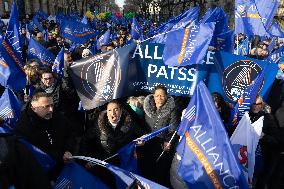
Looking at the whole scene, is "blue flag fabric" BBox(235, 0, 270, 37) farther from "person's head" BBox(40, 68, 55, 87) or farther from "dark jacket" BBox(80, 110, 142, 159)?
"dark jacket" BBox(80, 110, 142, 159)

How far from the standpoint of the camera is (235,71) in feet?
17.5

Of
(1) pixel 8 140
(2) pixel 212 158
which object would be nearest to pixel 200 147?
(2) pixel 212 158

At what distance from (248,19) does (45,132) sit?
5879 millimetres

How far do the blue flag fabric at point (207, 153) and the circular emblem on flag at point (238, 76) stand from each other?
7.09 ft

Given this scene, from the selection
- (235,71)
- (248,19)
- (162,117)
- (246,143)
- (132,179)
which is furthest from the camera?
(248,19)

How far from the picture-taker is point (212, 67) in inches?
213

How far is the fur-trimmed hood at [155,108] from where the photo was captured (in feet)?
15.0

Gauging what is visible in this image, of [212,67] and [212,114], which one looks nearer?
[212,114]

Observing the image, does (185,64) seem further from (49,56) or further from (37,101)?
(49,56)

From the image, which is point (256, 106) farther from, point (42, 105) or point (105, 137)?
point (42, 105)

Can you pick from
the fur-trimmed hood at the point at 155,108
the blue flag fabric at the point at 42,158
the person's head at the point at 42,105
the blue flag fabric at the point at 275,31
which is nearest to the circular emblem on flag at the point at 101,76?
the fur-trimmed hood at the point at 155,108

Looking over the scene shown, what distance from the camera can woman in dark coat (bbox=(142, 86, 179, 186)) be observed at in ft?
15.0

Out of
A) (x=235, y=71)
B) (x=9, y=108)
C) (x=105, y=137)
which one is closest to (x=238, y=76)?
(x=235, y=71)

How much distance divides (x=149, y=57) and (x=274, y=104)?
6.86 ft
